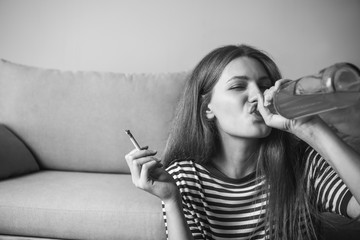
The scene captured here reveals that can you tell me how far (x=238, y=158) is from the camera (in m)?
1.15

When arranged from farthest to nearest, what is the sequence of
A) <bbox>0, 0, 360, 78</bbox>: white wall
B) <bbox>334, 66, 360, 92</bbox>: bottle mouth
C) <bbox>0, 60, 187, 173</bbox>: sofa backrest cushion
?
<bbox>0, 0, 360, 78</bbox>: white wall, <bbox>0, 60, 187, 173</bbox>: sofa backrest cushion, <bbox>334, 66, 360, 92</bbox>: bottle mouth

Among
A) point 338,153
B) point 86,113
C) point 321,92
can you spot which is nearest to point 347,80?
point 321,92

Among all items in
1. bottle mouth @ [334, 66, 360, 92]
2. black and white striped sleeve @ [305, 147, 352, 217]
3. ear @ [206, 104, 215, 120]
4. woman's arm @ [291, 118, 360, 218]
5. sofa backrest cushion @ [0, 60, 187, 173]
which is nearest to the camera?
bottle mouth @ [334, 66, 360, 92]

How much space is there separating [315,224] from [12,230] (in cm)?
107

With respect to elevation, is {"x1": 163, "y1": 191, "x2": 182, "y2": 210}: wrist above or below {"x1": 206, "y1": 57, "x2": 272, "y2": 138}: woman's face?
below

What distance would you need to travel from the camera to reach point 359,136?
1557 mm

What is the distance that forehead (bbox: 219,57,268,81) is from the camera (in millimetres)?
1097

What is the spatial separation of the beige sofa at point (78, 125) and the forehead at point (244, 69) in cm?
53

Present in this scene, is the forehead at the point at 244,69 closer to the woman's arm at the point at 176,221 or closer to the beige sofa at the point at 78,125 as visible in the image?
the woman's arm at the point at 176,221

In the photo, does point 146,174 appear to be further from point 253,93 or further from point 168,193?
point 253,93

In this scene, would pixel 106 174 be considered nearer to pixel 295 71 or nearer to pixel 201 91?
pixel 201 91

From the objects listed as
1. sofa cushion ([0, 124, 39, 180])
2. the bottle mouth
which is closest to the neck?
the bottle mouth

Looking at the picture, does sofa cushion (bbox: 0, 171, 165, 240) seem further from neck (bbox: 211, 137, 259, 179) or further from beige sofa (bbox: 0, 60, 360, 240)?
neck (bbox: 211, 137, 259, 179)

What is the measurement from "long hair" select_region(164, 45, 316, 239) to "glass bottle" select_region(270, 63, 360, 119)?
259mm
